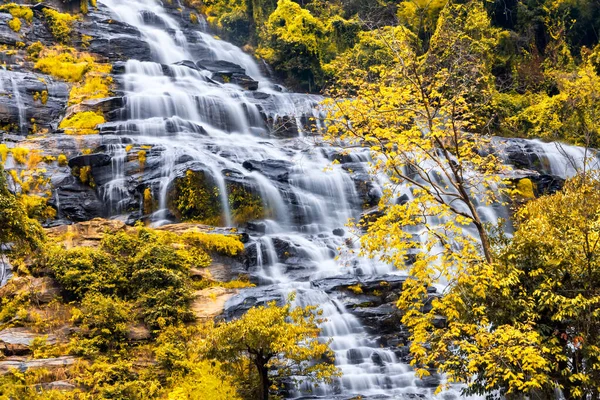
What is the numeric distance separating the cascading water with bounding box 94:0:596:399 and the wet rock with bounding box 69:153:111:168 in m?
0.35

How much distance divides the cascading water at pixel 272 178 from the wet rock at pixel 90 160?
35 centimetres

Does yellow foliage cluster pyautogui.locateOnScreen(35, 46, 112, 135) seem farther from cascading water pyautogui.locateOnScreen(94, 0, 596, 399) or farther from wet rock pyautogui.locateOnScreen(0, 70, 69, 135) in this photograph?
cascading water pyautogui.locateOnScreen(94, 0, 596, 399)

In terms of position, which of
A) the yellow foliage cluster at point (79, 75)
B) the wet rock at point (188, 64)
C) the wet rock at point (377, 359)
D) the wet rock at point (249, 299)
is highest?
the wet rock at point (188, 64)

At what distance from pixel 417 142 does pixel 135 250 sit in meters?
8.67

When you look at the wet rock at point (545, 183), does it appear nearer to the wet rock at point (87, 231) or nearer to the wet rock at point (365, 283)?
the wet rock at point (365, 283)

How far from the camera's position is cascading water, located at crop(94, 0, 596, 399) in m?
12.5

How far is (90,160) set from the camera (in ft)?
63.9

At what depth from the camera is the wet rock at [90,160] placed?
19359 millimetres

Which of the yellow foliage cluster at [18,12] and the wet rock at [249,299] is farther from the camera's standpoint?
the yellow foliage cluster at [18,12]

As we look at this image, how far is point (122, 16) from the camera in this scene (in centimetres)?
3769

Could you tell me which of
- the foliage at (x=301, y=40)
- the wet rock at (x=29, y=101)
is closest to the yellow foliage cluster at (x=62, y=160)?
the wet rock at (x=29, y=101)

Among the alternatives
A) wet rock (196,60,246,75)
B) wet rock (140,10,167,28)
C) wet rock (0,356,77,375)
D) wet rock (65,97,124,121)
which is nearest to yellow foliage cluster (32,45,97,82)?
wet rock (65,97,124,121)

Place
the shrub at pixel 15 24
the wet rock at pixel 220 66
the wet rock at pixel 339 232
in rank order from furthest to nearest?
the wet rock at pixel 220 66 < the shrub at pixel 15 24 < the wet rock at pixel 339 232

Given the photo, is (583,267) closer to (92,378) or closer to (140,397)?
(140,397)
